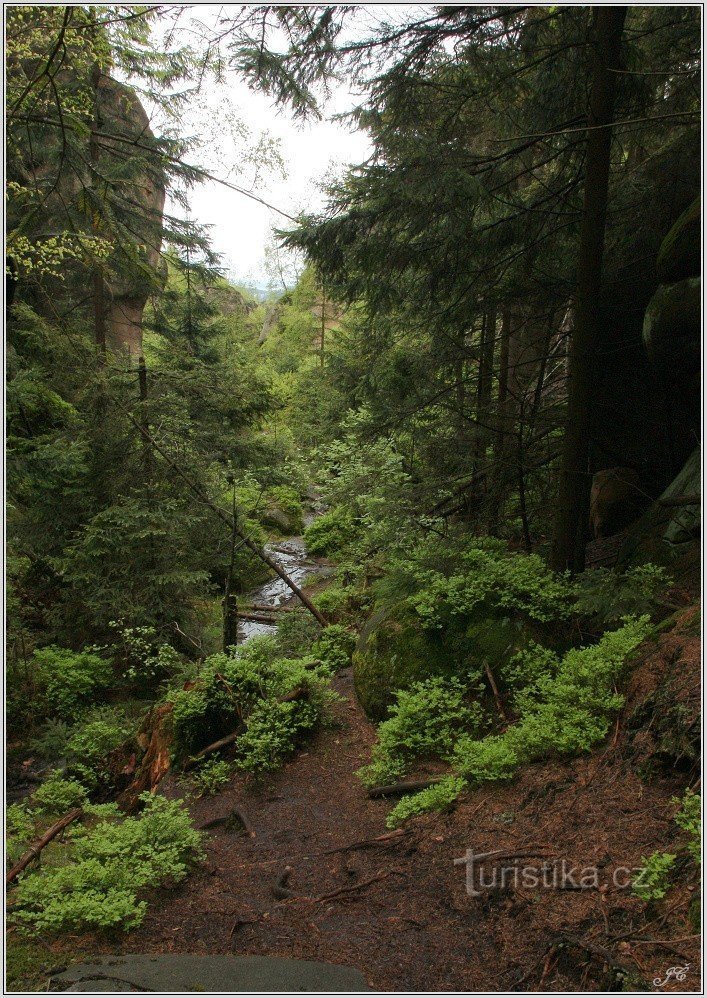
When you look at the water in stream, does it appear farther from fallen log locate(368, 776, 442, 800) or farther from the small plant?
fallen log locate(368, 776, 442, 800)

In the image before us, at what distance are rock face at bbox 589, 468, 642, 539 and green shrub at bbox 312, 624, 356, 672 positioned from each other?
12.8ft

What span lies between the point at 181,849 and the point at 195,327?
11.9m

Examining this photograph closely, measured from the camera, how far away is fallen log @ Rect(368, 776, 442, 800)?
518 cm

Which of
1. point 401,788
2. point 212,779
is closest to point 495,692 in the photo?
point 401,788

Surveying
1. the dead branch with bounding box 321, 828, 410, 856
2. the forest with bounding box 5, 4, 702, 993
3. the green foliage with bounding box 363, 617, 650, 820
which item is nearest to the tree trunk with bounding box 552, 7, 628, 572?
the forest with bounding box 5, 4, 702, 993

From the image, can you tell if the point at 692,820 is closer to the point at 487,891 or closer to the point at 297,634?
the point at 487,891

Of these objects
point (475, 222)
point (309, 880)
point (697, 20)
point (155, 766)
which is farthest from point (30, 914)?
point (697, 20)

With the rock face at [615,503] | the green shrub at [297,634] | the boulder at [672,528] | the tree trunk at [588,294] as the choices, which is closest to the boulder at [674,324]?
the tree trunk at [588,294]

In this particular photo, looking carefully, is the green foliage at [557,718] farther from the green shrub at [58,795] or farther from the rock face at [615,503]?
the green shrub at [58,795]

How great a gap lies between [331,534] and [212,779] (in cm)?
992

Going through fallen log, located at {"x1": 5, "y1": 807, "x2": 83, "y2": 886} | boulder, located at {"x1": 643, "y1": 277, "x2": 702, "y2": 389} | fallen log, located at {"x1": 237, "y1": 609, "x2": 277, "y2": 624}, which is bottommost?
fallen log, located at {"x1": 5, "y1": 807, "x2": 83, "y2": 886}

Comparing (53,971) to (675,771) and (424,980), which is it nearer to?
(424,980)

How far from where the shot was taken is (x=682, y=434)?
762 cm

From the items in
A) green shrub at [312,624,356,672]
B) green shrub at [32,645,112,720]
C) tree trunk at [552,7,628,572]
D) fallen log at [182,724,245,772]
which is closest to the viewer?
tree trunk at [552,7,628,572]
